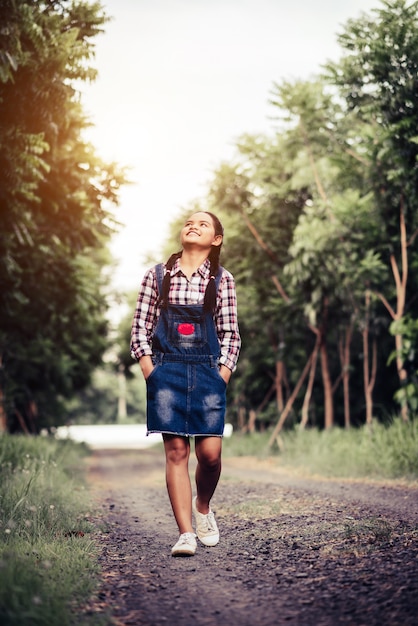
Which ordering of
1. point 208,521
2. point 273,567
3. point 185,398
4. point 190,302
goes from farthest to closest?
point 208,521 < point 190,302 < point 185,398 < point 273,567

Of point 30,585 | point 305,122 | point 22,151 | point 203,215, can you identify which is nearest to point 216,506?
point 203,215

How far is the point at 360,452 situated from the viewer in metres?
11.3

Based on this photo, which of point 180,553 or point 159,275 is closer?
point 180,553

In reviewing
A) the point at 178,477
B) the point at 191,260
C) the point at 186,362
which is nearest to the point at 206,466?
the point at 178,477

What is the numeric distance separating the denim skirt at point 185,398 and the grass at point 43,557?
40.0 inches

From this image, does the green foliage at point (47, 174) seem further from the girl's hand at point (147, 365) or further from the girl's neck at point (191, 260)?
the girl's hand at point (147, 365)

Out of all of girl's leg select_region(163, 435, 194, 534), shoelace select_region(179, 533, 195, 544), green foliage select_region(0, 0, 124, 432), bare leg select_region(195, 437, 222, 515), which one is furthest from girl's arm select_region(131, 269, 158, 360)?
green foliage select_region(0, 0, 124, 432)

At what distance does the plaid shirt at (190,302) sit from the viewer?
4793 mm

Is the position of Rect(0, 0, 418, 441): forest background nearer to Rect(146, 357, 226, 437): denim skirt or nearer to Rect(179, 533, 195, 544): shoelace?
Rect(146, 357, 226, 437): denim skirt

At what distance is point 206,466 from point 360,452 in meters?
7.01

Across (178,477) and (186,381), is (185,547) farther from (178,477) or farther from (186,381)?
(186,381)

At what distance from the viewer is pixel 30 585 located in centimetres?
333

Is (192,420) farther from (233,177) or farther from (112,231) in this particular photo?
(233,177)

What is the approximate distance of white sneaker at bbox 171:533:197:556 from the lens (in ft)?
14.9
